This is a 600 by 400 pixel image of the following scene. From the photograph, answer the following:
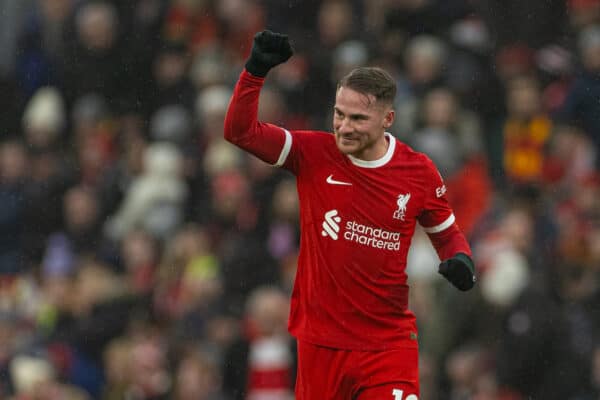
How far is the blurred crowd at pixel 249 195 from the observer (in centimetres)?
1095

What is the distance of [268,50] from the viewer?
6.82m

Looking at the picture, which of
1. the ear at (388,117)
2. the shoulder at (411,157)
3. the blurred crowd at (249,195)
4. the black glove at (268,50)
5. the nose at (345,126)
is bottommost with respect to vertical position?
the blurred crowd at (249,195)

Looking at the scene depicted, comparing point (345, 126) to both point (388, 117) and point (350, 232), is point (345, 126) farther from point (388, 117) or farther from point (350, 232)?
point (350, 232)

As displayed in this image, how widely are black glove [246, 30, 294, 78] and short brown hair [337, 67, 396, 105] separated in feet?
1.25

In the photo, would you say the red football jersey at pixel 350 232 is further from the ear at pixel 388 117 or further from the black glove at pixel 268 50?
the black glove at pixel 268 50

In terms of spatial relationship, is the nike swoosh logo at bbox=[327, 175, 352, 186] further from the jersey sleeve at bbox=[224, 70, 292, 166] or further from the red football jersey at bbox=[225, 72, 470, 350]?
the jersey sleeve at bbox=[224, 70, 292, 166]

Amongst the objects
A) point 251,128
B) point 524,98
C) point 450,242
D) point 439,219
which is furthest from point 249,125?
point 524,98

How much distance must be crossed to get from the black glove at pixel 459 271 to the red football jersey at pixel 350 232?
11.3 inches

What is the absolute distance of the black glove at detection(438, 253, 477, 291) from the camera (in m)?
7.06

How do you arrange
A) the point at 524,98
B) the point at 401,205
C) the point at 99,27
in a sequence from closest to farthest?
1. the point at 401,205
2. the point at 524,98
3. the point at 99,27

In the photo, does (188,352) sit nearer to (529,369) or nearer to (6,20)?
(529,369)

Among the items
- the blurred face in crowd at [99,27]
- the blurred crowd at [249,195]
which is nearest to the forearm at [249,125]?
the blurred crowd at [249,195]

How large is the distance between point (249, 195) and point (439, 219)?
5.38 m

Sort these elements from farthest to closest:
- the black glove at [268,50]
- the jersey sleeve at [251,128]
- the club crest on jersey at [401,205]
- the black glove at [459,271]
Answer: the club crest on jersey at [401,205] → the black glove at [459,271] → the jersey sleeve at [251,128] → the black glove at [268,50]
